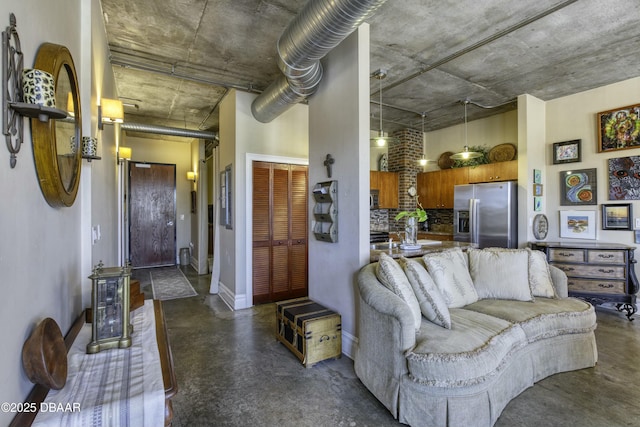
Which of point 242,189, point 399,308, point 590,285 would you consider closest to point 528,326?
point 399,308

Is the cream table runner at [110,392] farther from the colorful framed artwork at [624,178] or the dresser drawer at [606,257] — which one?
the colorful framed artwork at [624,178]

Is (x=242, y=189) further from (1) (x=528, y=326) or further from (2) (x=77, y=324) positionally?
(1) (x=528, y=326)

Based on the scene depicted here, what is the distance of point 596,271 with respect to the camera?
401cm

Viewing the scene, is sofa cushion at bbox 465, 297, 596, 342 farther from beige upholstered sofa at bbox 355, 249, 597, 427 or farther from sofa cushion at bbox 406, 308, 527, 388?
sofa cushion at bbox 406, 308, 527, 388

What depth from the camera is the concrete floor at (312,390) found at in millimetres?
2041

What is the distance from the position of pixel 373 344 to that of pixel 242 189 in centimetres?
287

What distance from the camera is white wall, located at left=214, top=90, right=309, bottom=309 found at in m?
4.36

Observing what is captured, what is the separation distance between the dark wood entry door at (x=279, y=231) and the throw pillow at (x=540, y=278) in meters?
2.94

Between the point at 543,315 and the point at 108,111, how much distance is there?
4089 mm

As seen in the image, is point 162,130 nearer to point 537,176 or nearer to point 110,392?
point 110,392

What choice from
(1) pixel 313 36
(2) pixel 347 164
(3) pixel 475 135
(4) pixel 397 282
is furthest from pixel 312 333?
(3) pixel 475 135

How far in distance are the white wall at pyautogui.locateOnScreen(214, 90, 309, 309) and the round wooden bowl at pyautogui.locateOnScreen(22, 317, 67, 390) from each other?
127 inches

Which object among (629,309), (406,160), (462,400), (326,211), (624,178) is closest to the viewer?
(462,400)

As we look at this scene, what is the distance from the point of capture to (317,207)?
3.36m
